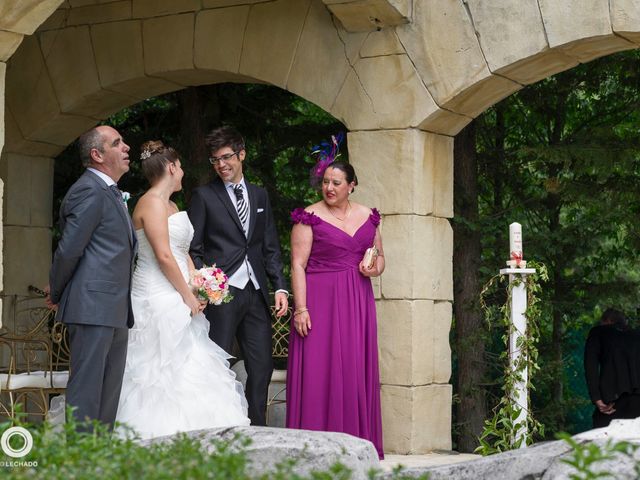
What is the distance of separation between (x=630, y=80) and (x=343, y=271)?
12.4ft

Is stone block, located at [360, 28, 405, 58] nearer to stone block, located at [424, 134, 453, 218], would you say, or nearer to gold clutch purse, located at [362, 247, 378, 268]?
stone block, located at [424, 134, 453, 218]

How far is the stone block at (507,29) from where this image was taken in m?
6.43

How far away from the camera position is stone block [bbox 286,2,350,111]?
7.07 metres

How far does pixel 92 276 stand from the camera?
5.00m

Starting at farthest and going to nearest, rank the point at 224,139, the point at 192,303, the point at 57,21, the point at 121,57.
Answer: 1. the point at 57,21
2. the point at 121,57
3. the point at 224,139
4. the point at 192,303

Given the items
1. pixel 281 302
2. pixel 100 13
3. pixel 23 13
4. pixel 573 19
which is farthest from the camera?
pixel 100 13

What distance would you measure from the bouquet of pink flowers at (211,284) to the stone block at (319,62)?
181cm

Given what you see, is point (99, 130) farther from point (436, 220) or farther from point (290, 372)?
point (436, 220)

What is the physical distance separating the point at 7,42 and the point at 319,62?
253 cm

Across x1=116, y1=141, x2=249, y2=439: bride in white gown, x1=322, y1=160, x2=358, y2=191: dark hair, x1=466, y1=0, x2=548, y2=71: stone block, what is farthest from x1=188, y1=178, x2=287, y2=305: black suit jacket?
x1=466, y1=0, x2=548, y2=71: stone block

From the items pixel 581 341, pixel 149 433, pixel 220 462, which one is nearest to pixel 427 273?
pixel 149 433

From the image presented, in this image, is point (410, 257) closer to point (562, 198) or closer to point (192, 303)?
point (192, 303)

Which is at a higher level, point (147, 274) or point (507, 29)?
point (507, 29)

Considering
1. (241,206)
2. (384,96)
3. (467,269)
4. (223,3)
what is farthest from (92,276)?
(467,269)
